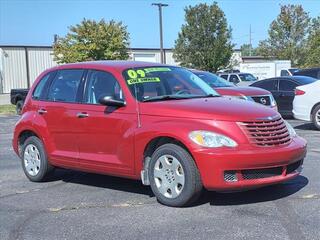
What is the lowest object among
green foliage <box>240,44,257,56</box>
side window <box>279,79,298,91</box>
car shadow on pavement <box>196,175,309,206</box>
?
car shadow on pavement <box>196,175,309,206</box>

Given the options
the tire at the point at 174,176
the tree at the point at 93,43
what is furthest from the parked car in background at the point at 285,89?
the tree at the point at 93,43

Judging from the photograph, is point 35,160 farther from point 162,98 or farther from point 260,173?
point 260,173

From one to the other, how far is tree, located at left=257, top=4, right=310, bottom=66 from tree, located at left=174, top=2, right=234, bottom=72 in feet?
23.4

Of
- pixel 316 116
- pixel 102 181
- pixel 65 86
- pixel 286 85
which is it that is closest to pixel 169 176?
pixel 102 181

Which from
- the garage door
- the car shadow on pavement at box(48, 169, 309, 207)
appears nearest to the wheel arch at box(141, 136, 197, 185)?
the car shadow on pavement at box(48, 169, 309, 207)

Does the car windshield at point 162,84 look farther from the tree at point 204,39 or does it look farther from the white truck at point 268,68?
the tree at point 204,39

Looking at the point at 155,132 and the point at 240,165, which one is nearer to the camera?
the point at 240,165

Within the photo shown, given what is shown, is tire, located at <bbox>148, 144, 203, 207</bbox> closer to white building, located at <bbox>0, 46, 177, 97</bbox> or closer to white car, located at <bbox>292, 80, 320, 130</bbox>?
white car, located at <bbox>292, 80, 320, 130</bbox>

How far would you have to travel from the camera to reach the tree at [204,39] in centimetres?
4872

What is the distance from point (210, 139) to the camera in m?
5.93

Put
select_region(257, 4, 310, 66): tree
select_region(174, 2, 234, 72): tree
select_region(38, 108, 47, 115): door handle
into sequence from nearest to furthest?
select_region(38, 108, 47, 115): door handle < select_region(174, 2, 234, 72): tree < select_region(257, 4, 310, 66): tree

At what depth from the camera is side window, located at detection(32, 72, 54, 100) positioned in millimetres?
8031

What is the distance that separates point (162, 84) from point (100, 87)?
2.67ft

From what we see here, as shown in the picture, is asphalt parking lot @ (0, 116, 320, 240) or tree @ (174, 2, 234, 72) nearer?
asphalt parking lot @ (0, 116, 320, 240)
